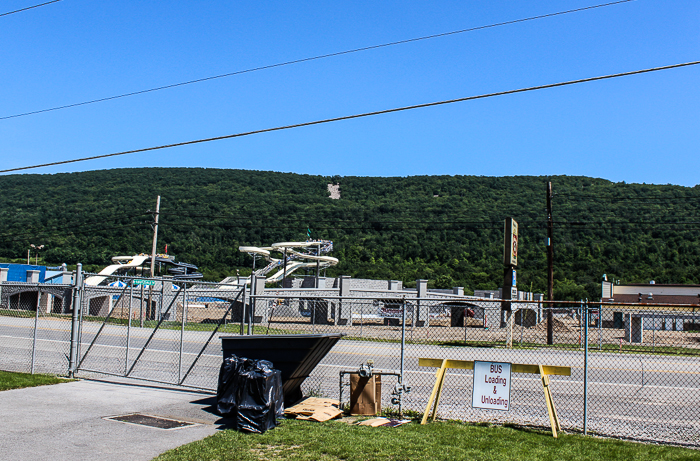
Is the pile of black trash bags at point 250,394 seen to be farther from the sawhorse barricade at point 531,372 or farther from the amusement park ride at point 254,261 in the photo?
the amusement park ride at point 254,261

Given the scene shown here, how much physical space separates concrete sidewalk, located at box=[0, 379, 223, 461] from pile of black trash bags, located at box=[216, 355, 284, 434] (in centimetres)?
36

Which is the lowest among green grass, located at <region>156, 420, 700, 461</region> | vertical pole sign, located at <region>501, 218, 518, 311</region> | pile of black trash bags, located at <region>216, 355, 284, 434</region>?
green grass, located at <region>156, 420, 700, 461</region>

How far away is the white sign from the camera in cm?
889

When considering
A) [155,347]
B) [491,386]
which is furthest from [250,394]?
[155,347]

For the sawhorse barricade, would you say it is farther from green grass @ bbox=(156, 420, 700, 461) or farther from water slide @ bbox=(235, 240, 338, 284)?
water slide @ bbox=(235, 240, 338, 284)

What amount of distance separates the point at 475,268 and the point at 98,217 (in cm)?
6824

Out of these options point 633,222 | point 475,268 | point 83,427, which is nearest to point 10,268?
point 83,427

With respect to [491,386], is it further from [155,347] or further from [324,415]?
[155,347]

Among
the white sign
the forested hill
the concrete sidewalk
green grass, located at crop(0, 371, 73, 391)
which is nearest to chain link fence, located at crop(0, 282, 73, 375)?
green grass, located at crop(0, 371, 73, 391)

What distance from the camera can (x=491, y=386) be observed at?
898 cm

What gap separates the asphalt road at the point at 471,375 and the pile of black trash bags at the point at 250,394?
261 cm

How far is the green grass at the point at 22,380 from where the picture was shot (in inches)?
431

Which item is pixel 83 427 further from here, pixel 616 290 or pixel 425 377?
pixel 616 290

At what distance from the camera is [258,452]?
7.04 meters
